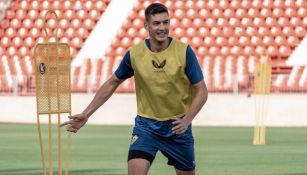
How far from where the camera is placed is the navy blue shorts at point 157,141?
8203 mm

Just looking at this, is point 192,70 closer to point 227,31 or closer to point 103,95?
point 103,95

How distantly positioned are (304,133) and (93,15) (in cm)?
1570

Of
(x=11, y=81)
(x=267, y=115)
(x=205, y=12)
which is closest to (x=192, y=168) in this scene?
(x=267, y=115)

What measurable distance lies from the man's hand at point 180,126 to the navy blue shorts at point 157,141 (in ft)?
0.92

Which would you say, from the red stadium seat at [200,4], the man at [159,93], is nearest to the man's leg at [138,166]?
the man at [159,93]

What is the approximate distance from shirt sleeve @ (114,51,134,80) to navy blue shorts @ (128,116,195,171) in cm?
38

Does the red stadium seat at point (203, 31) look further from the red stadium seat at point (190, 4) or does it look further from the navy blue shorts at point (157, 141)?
the navy blue shorts at point (157, 141)

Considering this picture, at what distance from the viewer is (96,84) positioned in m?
30.9

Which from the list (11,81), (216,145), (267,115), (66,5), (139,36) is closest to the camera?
(216,145)

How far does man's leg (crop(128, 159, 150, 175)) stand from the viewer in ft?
26.1

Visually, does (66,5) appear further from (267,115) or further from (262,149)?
(262,149)

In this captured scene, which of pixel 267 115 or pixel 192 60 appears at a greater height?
pixel 192 60

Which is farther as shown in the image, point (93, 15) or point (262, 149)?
point (93, 15)

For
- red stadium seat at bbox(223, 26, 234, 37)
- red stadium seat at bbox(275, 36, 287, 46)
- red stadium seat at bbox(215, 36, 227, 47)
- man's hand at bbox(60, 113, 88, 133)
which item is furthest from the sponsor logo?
red stadium seat at bbox(223, 26, 234, 37)
